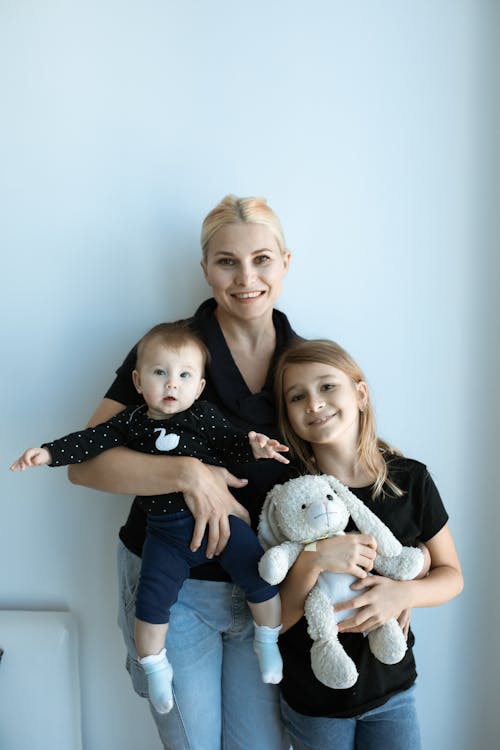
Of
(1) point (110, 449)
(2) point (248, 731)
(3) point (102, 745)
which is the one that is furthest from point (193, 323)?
(3) point (102, 745)

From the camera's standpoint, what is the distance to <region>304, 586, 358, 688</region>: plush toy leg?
1252 mm

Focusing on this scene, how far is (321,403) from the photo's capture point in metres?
1.37

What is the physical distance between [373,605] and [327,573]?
0.38 ft

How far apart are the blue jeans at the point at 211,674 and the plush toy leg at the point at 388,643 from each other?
31 centimetres

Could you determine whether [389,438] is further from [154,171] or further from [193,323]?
[154,171]

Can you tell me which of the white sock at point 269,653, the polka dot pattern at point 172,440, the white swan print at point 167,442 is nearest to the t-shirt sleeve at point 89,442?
the polka dot pattern at point 172,440

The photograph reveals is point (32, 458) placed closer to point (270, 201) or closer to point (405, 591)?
point (405, 591)

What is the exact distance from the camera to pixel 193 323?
1.59 metres

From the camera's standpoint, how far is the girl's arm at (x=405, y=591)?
4.26 ft

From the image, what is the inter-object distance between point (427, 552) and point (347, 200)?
997mm

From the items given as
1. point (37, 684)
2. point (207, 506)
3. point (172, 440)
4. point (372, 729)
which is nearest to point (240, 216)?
point (172, 440)

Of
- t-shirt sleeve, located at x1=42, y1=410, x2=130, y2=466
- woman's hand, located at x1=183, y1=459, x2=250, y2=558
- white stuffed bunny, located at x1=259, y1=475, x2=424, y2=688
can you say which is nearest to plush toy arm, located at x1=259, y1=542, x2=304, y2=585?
white stuffed bunny, located at x1=259, y1=475, x2=424, y2=688

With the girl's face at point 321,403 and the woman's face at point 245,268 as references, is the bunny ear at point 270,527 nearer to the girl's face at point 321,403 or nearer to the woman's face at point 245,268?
the girl's face at point 321,403

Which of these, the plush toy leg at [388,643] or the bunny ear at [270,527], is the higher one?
the bunny ear at [270,527]
